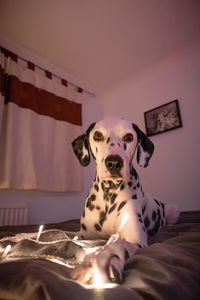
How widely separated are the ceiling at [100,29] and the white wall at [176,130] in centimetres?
32

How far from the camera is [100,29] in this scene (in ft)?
10.7

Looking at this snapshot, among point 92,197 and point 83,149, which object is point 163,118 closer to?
point 83,149

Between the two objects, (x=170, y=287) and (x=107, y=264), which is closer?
(x=170, y=287)

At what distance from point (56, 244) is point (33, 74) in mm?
3617

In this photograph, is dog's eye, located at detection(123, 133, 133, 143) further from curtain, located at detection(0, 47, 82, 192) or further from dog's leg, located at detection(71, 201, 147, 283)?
curtain, located at detection(0, 47, 82, 192)

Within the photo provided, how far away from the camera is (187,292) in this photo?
0.49 m

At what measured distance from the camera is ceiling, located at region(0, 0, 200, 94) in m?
2.88

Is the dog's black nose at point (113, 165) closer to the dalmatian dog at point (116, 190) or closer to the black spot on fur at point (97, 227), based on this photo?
the dalmatian dog at point (116, 190)

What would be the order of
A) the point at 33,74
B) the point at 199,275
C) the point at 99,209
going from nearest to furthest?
1. the point at 199,275
2. the point at 99,209
3. the point at 33,74

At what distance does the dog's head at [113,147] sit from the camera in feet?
4.20

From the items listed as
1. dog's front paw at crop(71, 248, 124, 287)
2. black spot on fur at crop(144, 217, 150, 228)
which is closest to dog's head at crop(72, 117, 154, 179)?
black spot on fur at crop(144, 217, 150, 228)

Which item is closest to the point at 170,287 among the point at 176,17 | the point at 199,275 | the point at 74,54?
the point at 199,275

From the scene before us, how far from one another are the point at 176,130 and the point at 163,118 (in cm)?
38

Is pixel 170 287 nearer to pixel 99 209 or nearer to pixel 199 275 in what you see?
pixel 199 275
